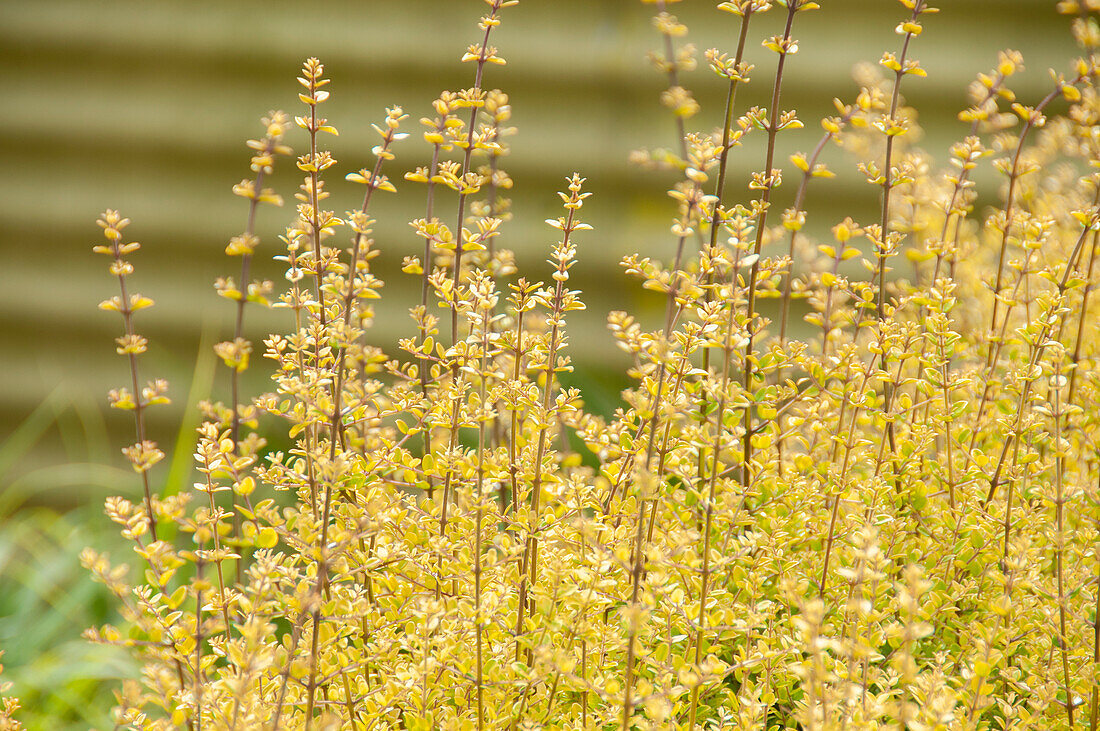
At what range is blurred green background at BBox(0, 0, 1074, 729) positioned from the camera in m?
2.74

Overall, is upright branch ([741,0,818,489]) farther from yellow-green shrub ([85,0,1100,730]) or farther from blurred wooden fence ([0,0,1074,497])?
blurred wooden fence ([0,0,1074,497])

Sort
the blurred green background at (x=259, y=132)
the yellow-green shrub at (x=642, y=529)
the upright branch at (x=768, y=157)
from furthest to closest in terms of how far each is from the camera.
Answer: the blurred green background at (x=259, y=132), the upright branch at (x=768, y=157), the yellow-green shrub at (x=642, y=529)

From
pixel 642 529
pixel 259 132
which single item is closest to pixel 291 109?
pixel 259 132

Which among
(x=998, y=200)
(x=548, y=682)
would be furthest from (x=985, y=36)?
(x=548, y=682)

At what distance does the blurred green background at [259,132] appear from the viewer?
2.74 meters

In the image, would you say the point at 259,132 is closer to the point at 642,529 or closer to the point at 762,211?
the point at 762,211

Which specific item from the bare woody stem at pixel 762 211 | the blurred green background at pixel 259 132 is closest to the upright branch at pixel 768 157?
the bare woody stem at pixel 762 211

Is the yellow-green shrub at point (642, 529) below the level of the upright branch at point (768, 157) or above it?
below

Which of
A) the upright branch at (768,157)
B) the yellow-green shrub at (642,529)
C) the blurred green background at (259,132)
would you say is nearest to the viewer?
the yellow-green shrub at (642,529)

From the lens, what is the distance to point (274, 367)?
3.00 metres

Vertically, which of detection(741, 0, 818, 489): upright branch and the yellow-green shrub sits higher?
detection(741, 0, 818, 489): upright branch

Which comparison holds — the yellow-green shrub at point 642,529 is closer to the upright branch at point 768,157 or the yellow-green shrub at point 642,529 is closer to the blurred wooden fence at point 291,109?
the upright branch at point 768,157

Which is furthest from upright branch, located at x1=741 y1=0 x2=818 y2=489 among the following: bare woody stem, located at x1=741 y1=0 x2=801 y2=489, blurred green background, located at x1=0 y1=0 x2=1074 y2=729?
blurred green background, located at x1=0 y1=0 x2=1074 y2=729

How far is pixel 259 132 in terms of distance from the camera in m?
2.85
